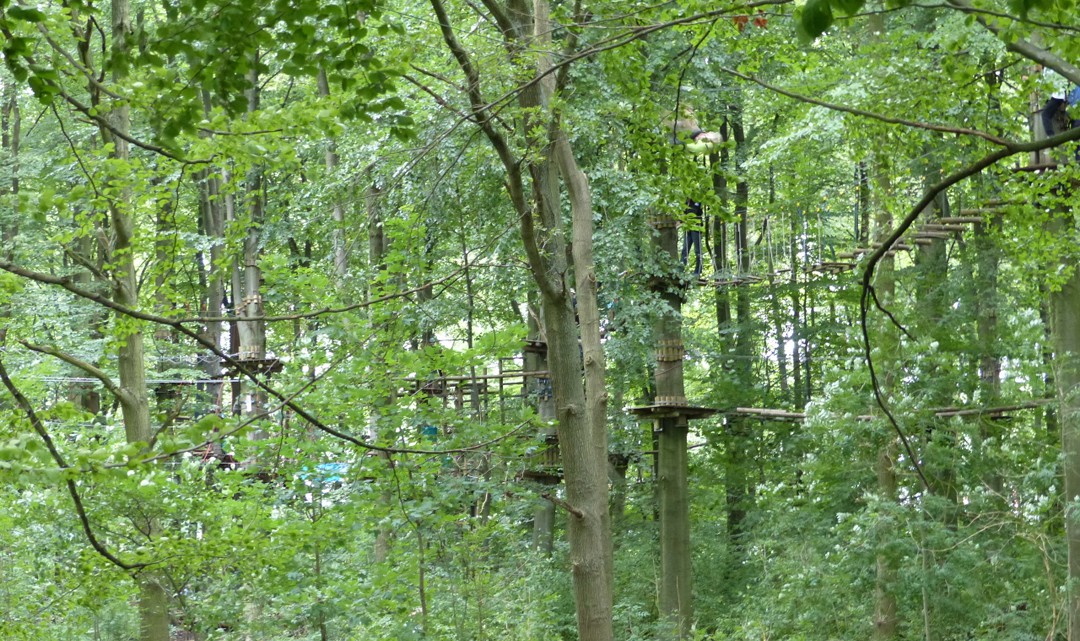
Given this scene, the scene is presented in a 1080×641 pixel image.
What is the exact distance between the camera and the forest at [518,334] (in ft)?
13.1

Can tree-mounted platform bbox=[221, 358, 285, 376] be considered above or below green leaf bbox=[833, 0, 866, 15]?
below

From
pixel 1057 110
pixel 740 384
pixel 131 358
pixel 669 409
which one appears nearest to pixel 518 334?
pixel 131 358

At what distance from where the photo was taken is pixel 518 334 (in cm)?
730

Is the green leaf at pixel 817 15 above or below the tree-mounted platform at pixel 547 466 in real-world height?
above

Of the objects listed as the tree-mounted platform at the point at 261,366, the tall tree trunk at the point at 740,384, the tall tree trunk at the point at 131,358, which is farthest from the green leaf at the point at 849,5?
the tall tree trunk at the point at 740,384

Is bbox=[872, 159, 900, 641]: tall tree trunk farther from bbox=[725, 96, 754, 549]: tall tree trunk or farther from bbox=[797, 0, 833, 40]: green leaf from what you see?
bbox=[797, 0, 833, 40]: green leaf

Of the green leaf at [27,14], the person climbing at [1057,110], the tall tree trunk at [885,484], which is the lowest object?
the tall tree trunk at [885,484]

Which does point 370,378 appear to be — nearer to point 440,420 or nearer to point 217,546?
point 440,420

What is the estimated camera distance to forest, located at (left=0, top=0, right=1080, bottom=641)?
398cm

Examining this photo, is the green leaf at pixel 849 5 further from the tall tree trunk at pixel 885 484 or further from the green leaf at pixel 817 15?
the tall tree trunk at pixel 885 484

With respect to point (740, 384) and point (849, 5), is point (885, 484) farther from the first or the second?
point (849, 5)

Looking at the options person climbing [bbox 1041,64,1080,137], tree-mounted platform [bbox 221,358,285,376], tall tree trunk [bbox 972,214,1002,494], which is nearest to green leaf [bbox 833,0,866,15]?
tree-mounted platform [bbox 221,358,285,376]

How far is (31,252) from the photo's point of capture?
15.5 meters

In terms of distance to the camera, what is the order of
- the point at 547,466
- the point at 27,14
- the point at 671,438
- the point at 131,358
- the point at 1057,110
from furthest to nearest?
the point at 671,438 < the point at 547,466 < the point at 1057,110 < the point at 131,358 < the point at 27,14
